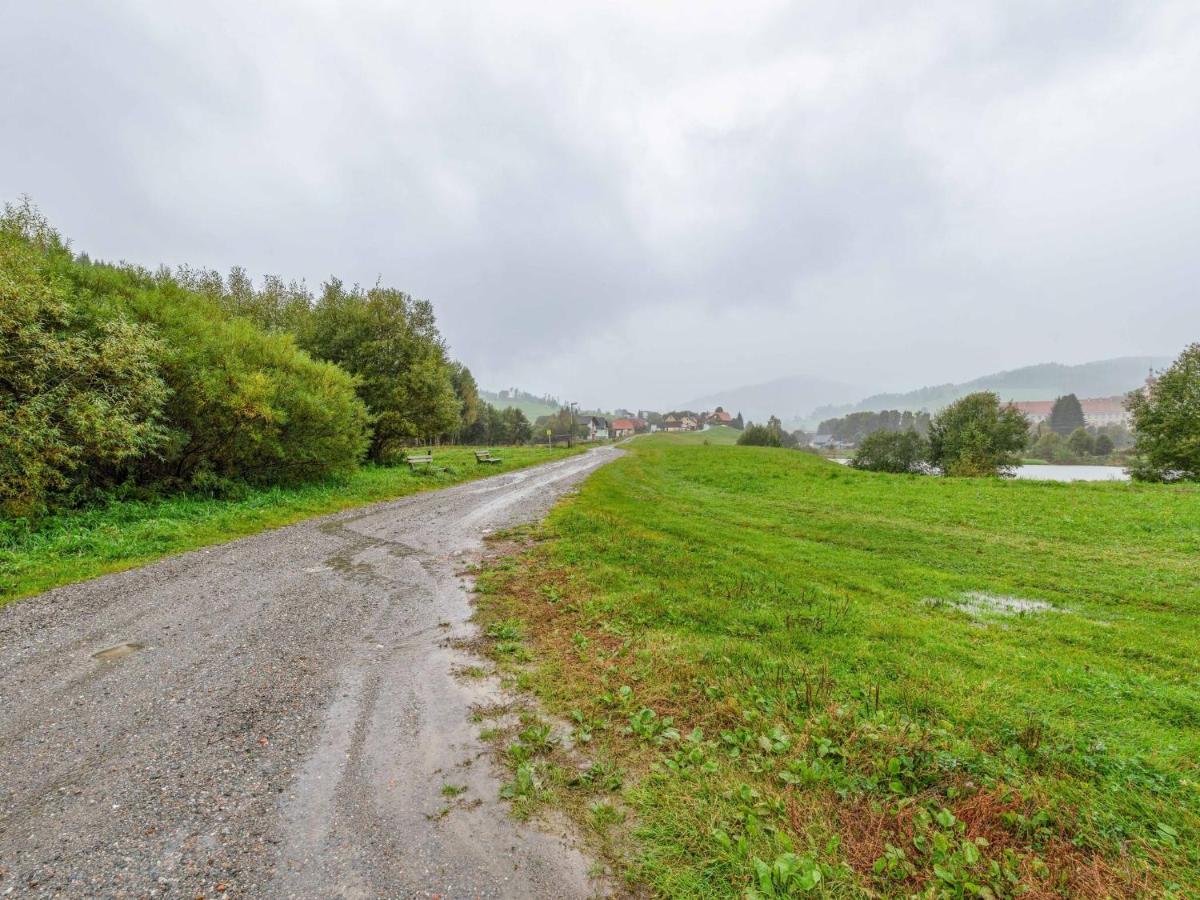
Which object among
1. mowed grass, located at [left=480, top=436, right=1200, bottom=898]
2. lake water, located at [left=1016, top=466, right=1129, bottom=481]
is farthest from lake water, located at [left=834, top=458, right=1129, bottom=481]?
mowed grass, located at [left=480, top=436, right=1200, bottom=898]

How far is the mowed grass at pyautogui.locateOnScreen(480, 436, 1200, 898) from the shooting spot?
310 cm

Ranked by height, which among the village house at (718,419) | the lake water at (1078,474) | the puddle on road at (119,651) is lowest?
the lake water at (1078,474)

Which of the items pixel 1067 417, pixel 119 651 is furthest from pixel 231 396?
pixel 1067 417

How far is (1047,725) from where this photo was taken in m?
4.33

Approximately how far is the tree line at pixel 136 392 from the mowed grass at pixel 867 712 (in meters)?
11.0

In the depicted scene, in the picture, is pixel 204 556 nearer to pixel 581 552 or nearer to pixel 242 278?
pixel 581 552

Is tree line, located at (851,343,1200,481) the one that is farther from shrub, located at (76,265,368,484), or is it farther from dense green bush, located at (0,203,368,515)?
dense green bush, located at (0,203,368,515)

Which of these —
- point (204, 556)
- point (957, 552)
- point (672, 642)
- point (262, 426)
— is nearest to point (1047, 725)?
point (672, 642)

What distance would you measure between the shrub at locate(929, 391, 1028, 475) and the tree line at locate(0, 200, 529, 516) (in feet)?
192

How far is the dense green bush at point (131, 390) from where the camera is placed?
33.4 ft

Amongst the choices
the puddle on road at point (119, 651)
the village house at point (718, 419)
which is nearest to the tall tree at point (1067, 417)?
the village house at point (718, 419)

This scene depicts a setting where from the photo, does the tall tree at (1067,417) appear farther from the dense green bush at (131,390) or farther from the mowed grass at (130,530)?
the mowed grass at (130,530)

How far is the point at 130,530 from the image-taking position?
10.9m

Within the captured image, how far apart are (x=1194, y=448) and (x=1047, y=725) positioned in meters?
44.0
